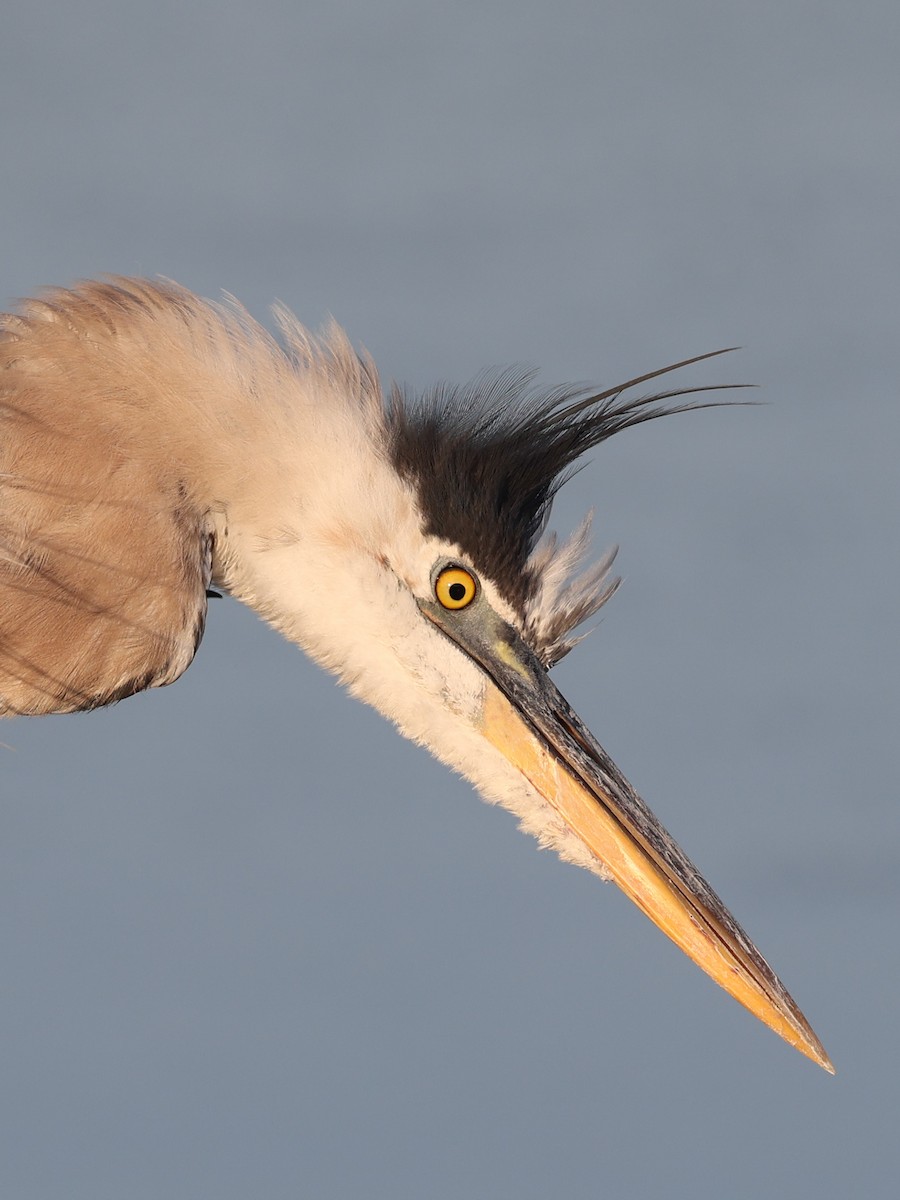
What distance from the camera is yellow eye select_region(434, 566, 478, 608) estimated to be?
5.33m

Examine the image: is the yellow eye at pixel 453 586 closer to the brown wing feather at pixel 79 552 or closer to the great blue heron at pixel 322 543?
the great blue heron at pixel 322 543

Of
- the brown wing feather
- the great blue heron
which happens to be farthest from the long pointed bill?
the brown wing feather

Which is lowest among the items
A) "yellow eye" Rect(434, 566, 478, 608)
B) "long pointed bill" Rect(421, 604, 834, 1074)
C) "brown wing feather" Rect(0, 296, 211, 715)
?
"brown wing feather" Rect(0, 296, 211, 715)

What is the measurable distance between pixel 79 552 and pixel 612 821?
5.74 feet

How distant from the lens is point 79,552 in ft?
15.6

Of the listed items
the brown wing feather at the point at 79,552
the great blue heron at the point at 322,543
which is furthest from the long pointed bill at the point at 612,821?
the brown wing feather at the point at 79,552

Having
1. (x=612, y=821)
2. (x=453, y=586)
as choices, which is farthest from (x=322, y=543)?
(x=612, y=821)

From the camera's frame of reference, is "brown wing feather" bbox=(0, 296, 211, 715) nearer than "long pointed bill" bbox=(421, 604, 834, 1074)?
Yes

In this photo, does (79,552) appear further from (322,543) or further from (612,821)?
(612,821)

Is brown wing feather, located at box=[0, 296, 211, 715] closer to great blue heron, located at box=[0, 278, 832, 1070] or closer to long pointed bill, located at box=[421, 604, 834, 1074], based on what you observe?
great blue heron, located at box=[0, 278, 832, 1070]

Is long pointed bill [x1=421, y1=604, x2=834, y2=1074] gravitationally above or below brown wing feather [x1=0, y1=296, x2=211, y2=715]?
above

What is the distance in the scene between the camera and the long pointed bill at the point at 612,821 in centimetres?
546

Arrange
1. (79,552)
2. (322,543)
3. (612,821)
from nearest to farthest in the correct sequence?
(79,552) → (322,543) → (612,821)

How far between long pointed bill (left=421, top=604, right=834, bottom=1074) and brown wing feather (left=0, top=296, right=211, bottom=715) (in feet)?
3.09
